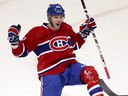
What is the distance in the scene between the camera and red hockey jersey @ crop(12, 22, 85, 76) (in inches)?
103

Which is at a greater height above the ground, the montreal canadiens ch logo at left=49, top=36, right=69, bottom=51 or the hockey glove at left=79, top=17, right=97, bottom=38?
the hockey glove at left=79, top=17, right=97, bottom=38

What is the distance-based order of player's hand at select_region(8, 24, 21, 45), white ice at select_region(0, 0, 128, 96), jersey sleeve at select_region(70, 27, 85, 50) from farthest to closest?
white ice at select_region(0, 0, 128, 96)
jersey sleeve at select_region(70, 27, 85, 50)
player's hand at select_region(8, 24, 21, 45)

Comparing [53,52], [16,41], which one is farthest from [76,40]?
[16,41]

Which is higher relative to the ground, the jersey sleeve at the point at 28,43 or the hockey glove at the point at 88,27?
the hockey glove at the point at 88,27

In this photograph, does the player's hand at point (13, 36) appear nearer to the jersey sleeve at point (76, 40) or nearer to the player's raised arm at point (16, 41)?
the player's raised arm at point (16, 41)

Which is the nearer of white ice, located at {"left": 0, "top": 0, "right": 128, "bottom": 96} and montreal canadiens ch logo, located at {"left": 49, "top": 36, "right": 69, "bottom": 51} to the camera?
montreal canadiens ch logo, located at {"left": 49, "top": 36, "right": 69, "bottom": 51}

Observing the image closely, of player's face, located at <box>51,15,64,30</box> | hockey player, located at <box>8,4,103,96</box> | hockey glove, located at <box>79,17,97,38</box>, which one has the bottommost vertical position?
hockey player, located at <box>8,4,103,96</box>

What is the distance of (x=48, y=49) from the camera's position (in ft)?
8.64

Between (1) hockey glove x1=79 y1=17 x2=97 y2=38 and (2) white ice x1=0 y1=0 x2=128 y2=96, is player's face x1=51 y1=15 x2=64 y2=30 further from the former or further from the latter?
(2) white ice x1=0 y1=0 x2=128 y2=96

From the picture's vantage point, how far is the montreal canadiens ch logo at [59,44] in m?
2.62

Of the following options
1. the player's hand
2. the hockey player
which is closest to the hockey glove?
the hockey player

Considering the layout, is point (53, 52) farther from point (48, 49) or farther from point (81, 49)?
point (81, 49)

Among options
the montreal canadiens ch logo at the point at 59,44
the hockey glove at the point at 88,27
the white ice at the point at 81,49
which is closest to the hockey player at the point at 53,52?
the montreal canadiens ch logo at the point at 59,44

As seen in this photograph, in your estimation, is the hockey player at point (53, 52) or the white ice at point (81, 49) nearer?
the hockey player at point (53, 52)
